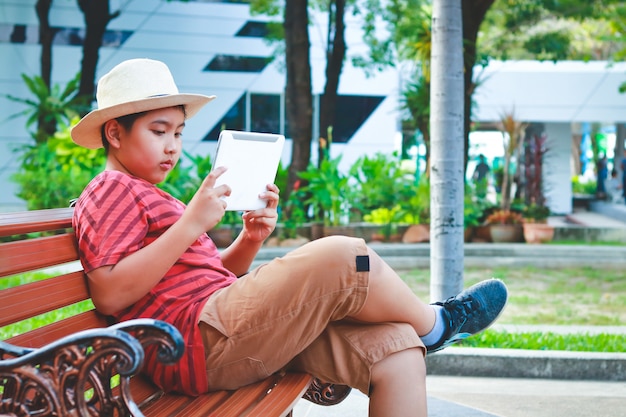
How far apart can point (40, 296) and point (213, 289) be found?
512 mm

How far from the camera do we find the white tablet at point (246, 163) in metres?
2.62

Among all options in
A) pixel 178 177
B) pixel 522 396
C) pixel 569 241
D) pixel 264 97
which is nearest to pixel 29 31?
pixel 264 97

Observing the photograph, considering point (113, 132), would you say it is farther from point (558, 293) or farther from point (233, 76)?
point (233, 76)

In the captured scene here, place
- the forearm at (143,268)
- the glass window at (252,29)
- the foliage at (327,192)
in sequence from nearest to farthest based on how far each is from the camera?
the forearm at (143,268) < the foliage at (327,192) < the glass window at (252,29)

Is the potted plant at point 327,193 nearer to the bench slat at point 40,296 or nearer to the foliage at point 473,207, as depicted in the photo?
the foliage at point 473,207

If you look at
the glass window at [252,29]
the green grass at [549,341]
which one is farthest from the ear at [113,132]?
the glass window at [252,29]

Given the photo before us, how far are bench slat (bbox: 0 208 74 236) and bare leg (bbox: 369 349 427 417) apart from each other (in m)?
1.07

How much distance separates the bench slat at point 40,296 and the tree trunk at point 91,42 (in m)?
16.4

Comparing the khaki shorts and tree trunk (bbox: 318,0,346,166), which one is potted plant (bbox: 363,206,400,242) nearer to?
tree trunk (bbox: 318,0,346,166)

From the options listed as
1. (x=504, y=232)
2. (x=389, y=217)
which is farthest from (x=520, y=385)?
(x=504, y=232)

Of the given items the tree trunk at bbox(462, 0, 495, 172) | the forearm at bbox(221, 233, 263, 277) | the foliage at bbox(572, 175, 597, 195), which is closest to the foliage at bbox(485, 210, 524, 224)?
the tree trunk at bbox(462, 0, 495, 172)

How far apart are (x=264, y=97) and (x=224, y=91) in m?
1.11

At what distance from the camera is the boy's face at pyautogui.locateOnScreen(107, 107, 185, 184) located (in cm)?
273

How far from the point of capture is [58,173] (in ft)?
41.1
